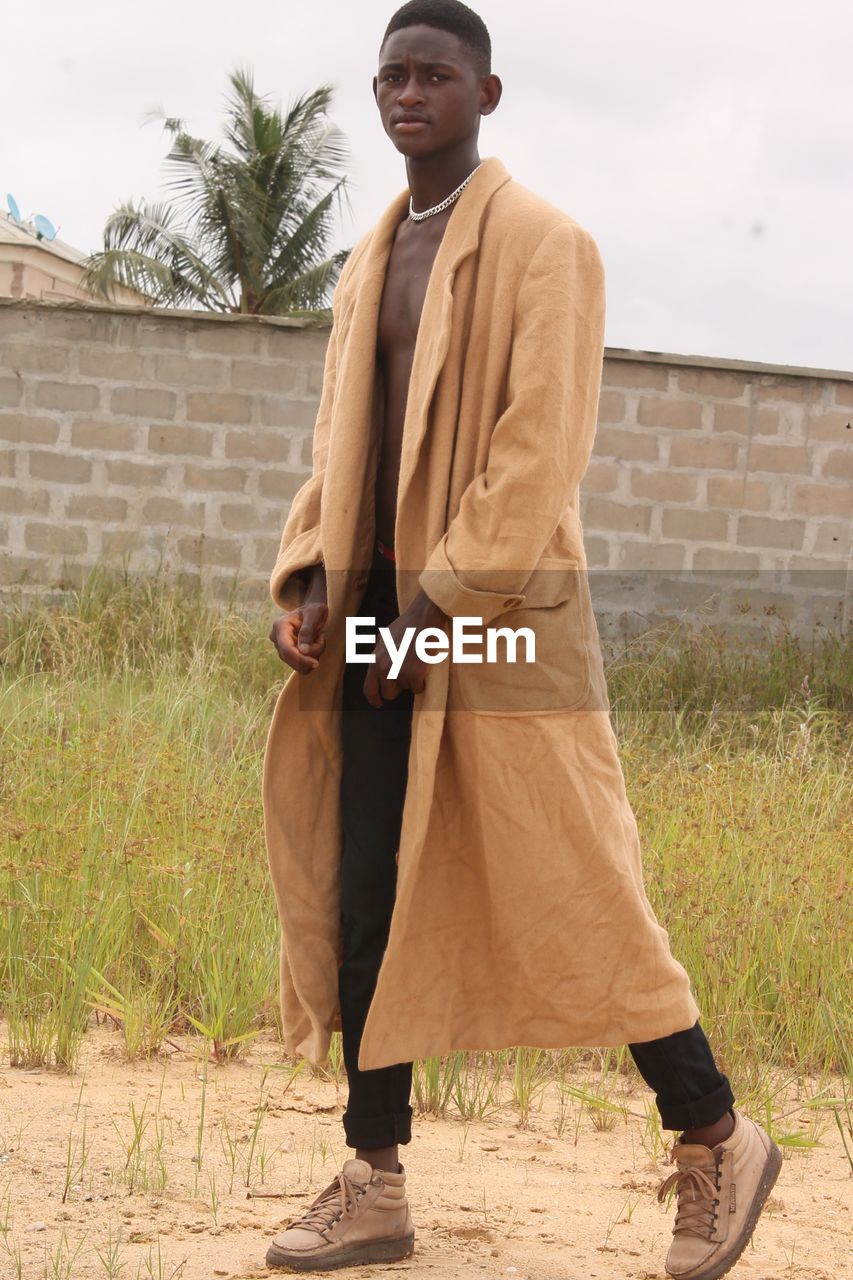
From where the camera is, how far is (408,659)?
227cm

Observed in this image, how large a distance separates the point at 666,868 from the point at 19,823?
1.84 metres

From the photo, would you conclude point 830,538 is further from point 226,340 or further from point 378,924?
point 378,924

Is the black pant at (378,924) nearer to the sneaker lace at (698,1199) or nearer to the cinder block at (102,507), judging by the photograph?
the sneaker lace at (698,1199)

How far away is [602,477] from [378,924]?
19.5 feet

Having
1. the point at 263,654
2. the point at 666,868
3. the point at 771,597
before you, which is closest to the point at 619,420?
the point at 771,597

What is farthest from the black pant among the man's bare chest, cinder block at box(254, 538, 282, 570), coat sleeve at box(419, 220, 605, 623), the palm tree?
the palm tree

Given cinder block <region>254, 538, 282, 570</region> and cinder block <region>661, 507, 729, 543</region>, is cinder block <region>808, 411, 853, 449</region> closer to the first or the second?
cinder block <region>661, 507, 729, 543</region>

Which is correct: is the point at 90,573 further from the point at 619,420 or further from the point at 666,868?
the point at 666,868

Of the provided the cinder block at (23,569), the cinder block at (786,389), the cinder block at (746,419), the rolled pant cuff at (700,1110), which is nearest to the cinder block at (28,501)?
the cinder block at (23,569)

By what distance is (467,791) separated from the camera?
2311 mm

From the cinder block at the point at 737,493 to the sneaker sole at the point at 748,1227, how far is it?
6029 millimetres

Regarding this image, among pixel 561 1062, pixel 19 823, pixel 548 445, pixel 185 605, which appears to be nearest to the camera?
pixel 548 445

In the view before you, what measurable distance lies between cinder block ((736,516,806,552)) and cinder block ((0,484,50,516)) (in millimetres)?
3767

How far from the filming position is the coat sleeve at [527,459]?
2.23 metres
